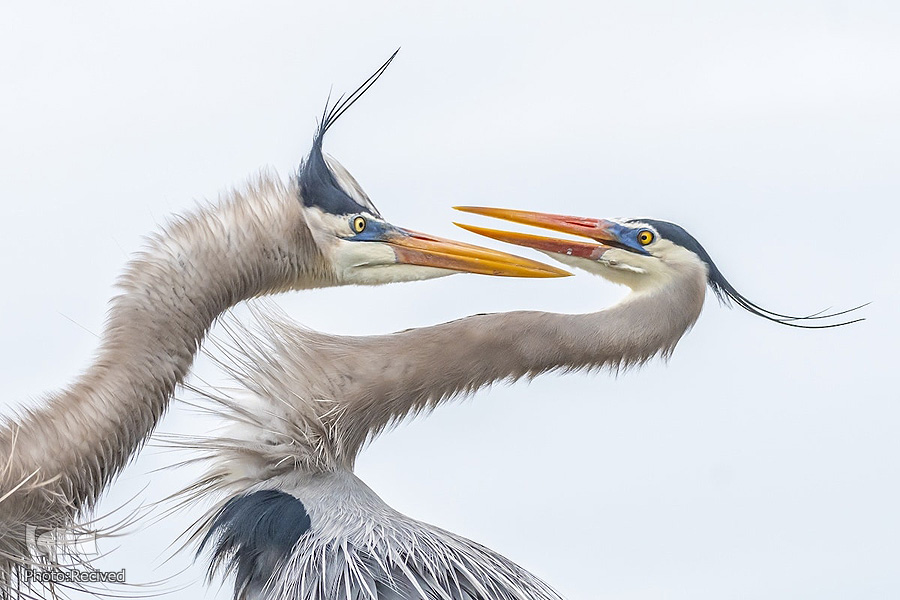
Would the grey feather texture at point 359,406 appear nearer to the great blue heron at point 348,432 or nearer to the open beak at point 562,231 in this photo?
the great blue heron at point 348,432

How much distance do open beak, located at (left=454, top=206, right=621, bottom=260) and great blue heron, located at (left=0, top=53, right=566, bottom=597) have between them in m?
0.40

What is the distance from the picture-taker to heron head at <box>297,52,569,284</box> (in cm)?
486

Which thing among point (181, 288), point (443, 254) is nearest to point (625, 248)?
point (443, 254)

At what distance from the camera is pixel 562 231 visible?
5605 mm

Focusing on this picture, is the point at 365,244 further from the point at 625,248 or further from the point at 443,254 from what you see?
the point at 625,248

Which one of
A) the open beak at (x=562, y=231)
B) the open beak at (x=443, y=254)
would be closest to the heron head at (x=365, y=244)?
the open beak at (x=443, y=254)

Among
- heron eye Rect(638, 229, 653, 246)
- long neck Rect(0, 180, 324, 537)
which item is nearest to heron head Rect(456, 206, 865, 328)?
heron eye Rect(638, 229, 653, 246)

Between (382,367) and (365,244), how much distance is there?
0.46m

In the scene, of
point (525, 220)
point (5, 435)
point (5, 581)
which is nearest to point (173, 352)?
point (5, 435)

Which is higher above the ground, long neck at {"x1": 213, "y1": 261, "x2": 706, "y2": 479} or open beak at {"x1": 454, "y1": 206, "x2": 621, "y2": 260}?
open beak at {"x1": 454, "y1": 206, "x2": 621, "y2": 260}

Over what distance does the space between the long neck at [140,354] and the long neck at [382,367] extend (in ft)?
1.30

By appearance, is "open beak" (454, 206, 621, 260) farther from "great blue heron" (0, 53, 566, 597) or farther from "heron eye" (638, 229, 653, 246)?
"great blue heron" (0, 53, 566, 597)

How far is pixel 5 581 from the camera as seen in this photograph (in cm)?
429

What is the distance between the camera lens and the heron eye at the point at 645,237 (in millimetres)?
5446
